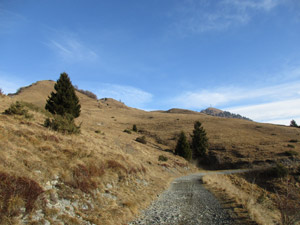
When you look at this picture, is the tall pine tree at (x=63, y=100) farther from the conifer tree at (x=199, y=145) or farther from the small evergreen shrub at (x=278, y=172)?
the small evergreen shrub at (x=278, y=172)

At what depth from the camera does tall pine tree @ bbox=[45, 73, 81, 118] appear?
1062 inches

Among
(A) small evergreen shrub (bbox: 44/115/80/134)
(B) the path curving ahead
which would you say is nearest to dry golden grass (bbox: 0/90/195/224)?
(B) the path curving ahead

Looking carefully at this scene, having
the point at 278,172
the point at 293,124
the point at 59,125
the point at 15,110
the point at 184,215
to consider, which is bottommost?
the point at 278,172

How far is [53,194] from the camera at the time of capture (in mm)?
6066

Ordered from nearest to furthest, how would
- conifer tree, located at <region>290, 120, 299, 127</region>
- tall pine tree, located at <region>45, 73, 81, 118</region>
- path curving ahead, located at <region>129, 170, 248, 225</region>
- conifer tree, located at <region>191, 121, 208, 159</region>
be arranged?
1. path curving ahead, located at <region>129, 170, 248, 225</region>
2. tall pine tree, located at <region>45, 73, 81, 118</region>
3. conifer tree, located at <region>191, 121, 208, 159</region>
4. conifer tree, located at <region>290, 120, 299, 127</region>

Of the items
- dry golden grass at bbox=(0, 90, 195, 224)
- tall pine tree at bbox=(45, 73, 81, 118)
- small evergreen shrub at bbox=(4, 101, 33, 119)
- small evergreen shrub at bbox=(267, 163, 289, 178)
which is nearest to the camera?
dry golden grass at bbox=(0, 90, 195, 224)

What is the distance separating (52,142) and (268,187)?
28390 millimetres

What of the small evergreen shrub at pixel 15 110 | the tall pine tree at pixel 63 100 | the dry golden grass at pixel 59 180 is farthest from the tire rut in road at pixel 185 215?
the tall pine tree at pixel 63 100

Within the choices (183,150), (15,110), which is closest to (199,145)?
(183,150)

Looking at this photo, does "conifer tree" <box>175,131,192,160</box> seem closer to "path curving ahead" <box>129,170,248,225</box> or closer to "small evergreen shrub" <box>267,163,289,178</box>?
"small evergreen shrub" <box>267,163,289,178</box>

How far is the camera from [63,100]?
90.3ft

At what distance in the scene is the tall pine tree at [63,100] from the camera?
1062 inches

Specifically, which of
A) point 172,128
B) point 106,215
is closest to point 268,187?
point 106,215

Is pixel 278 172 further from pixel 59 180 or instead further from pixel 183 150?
pixel 59 180
